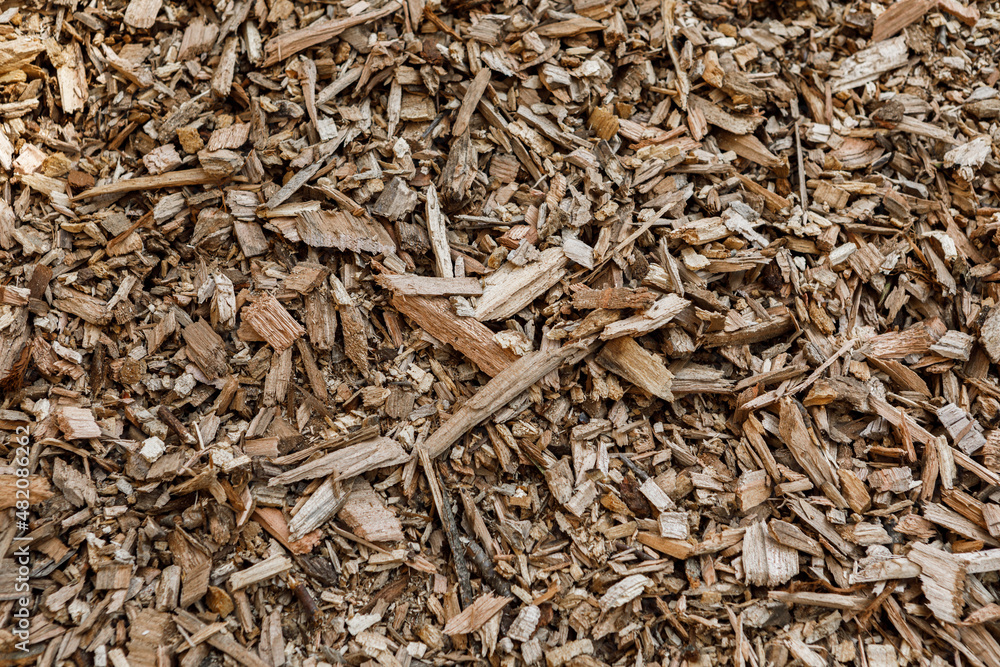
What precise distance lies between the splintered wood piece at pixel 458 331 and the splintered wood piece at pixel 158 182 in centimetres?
103

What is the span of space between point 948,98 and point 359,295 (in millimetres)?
3085

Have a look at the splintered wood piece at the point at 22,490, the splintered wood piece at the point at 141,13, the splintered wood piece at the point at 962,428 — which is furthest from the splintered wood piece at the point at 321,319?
the splintered wood piece at the point at 962,428

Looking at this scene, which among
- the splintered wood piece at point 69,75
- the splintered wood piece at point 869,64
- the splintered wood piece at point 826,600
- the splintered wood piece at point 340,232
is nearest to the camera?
the splintered wood piece at point 826,600

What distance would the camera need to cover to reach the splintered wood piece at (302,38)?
2.79 meters

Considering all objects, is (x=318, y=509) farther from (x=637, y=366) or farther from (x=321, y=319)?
(x=637, y=366)

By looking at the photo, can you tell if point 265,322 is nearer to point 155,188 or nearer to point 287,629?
point 155,188

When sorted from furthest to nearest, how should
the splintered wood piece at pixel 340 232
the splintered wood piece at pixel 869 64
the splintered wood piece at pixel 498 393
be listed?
the splintered wood piece at pixel 869 64 < the splintered wood piece at pixel 340 232 < the splintered wood piece at pixel 498 393

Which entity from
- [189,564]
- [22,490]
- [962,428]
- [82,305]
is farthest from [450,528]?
[962,428]

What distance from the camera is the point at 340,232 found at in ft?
8.57

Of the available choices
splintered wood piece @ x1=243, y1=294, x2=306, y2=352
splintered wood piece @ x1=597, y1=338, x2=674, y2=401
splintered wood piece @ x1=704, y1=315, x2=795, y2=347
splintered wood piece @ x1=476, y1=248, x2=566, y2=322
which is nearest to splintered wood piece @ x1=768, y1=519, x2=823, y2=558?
splintered wood piece @ x1=597, y1=338, x2=674, y2=401

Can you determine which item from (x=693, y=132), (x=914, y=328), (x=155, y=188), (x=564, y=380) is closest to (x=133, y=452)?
(x=155, y=188)

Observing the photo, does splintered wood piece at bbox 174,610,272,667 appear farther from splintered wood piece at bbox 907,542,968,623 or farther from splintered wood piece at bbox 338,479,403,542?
splintered wood piece at bbox 907,542,968,623

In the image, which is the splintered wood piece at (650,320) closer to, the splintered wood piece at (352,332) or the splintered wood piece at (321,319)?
the splintered wood piece at (352,332)

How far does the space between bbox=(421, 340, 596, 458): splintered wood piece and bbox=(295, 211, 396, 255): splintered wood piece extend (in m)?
0.74
